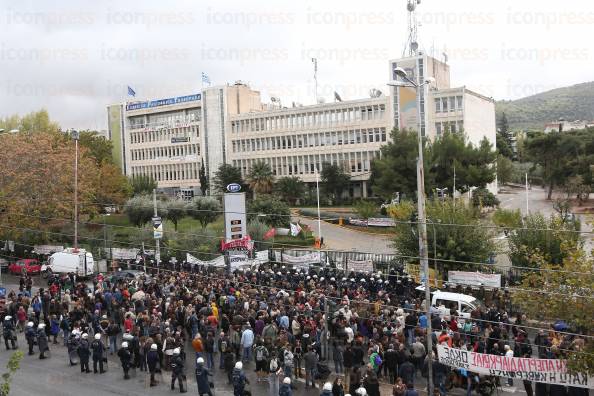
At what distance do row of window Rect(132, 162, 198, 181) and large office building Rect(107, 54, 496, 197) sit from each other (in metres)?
0.15

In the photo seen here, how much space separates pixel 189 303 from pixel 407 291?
902 cm

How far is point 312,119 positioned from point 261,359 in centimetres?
6195

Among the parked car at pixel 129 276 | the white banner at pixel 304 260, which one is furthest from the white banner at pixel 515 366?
the parked car at pixel 129 276

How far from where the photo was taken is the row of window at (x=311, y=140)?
236ft

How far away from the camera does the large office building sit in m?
66.4

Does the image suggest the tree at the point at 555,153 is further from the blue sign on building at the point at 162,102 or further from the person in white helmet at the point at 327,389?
the person in white helmet at the point at 327,389

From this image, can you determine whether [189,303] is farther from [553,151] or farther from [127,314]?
[553,151]

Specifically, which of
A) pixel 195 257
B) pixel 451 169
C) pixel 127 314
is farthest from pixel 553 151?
pixel 127 314

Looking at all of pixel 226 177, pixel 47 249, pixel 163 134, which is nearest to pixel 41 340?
pixel 47 249

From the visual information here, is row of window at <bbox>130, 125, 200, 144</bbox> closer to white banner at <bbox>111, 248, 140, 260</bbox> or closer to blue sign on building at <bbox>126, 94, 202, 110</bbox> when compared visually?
blue sign on building at <bbox>126, 94, 202, 110</bbox>

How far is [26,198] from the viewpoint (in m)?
39.2

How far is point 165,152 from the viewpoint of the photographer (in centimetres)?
9200

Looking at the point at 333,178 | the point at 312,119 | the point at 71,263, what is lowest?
the point at 71,263

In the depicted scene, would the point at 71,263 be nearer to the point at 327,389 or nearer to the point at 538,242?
the point at 327,389
